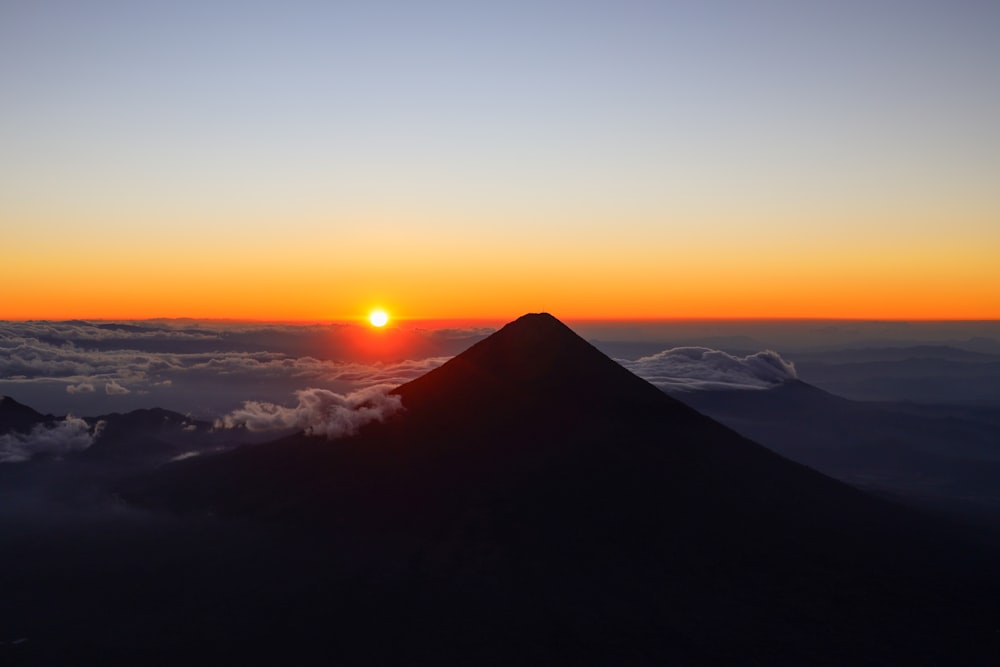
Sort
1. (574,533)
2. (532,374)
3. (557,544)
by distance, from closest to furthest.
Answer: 1. (557,544)
2. (574,533)
3. (532,374)

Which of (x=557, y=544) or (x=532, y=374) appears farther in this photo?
(x=532, y=374)

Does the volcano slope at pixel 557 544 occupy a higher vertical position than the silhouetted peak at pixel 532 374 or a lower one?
lower

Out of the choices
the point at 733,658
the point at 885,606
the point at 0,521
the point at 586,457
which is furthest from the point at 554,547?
the point at 0,521

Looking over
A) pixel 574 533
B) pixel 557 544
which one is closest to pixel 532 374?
pixel 574 533

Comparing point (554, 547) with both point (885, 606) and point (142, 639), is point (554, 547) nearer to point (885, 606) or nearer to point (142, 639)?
point (885, 606)

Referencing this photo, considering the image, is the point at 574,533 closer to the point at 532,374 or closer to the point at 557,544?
the point at 557,544
